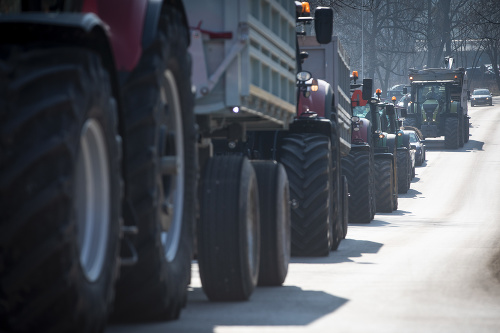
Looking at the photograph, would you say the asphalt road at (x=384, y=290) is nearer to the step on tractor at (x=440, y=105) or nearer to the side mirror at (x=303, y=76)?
the side mirror at (x=303, y=76)

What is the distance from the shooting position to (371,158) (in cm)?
2039

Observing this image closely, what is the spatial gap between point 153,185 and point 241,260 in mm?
2312

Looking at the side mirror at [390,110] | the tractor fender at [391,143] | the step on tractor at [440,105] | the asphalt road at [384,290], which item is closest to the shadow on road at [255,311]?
the asphalt road at [384,290]

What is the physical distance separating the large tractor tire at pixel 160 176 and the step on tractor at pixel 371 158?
13.2 meters

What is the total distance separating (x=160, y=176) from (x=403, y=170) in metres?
24.3

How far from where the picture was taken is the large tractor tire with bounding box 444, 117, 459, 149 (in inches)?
1768

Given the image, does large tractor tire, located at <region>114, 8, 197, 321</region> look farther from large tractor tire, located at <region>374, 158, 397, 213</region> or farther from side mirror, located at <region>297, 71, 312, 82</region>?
large tractor tire, located at <region>374, 158, 397, 213</region>

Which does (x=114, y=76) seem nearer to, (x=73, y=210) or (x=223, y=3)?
(x=73, y=210)


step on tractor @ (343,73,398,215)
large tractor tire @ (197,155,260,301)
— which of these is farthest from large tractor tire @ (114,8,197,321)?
step on tractor @ (343,73,398,215)

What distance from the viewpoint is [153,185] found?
5254 mm

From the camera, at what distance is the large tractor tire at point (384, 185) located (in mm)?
23125

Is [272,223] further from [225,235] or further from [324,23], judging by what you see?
[324,23]

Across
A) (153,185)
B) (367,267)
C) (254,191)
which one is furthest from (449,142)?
(153,185)

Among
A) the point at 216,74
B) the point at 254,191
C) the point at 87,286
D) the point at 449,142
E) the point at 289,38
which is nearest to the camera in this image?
the point at 87,286
